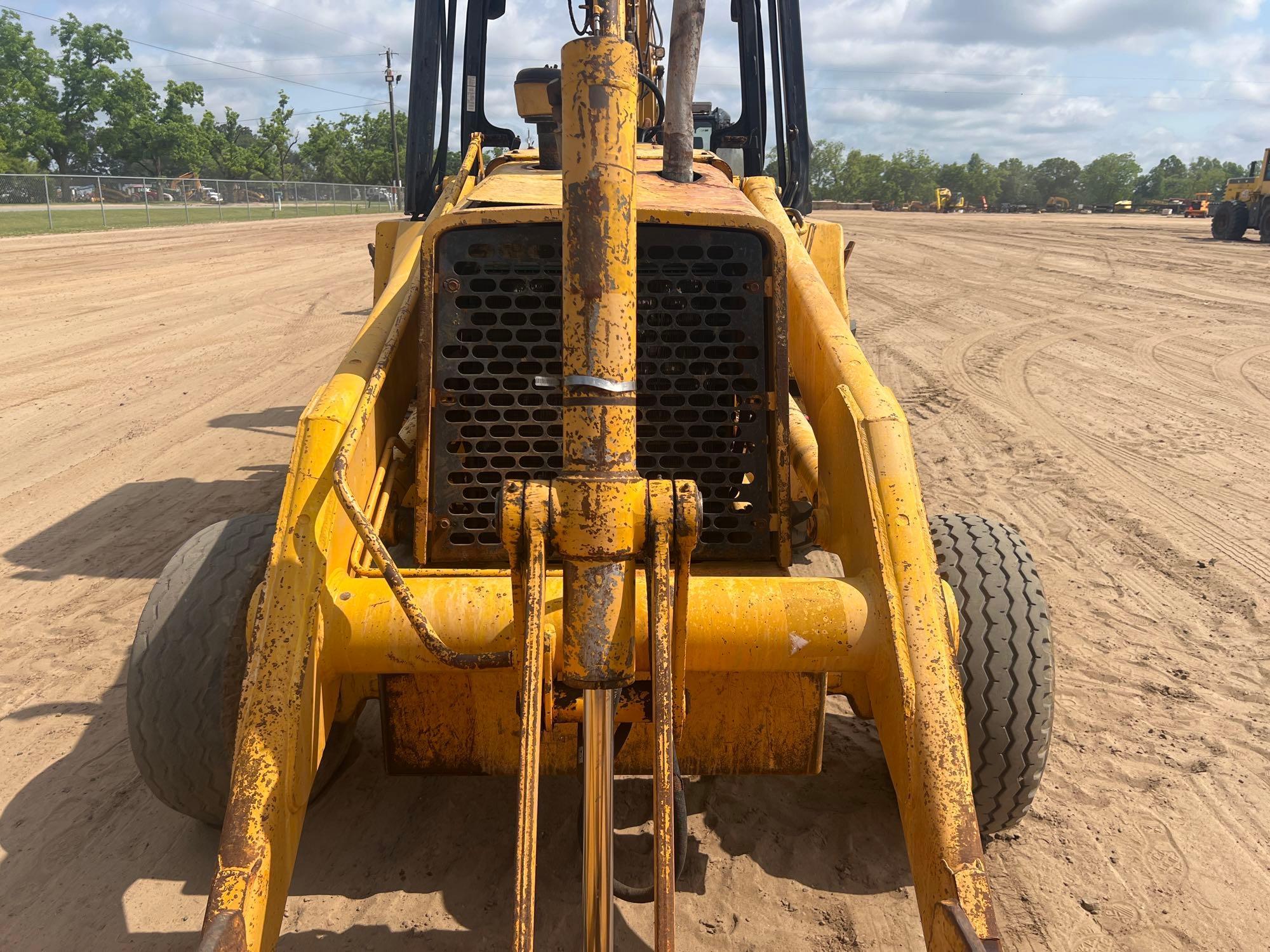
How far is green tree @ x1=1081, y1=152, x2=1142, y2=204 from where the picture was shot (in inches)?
3324

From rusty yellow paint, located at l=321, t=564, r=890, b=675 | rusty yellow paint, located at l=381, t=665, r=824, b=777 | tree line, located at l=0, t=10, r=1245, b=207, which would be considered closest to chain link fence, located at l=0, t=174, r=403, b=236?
tree line, located at l=0, t=10, r=1245, b=207

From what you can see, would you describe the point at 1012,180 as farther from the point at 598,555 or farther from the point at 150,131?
the point at 598,555

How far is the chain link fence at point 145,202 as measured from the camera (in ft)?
91.3

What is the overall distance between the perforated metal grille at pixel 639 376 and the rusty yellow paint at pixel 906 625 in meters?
0.23

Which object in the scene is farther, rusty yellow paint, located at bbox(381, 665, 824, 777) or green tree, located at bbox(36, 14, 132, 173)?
green tree, located at bbox(36, 14, 132, 173)

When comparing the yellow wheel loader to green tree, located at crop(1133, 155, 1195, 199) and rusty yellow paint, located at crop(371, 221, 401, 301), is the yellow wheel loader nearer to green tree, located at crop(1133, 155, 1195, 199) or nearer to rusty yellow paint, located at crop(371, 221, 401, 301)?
rusty yellow paint, located at crop(371, 221, 401, 301)

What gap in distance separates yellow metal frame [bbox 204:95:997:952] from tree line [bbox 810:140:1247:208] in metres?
86.8

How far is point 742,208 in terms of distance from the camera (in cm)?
289

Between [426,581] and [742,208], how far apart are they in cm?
147

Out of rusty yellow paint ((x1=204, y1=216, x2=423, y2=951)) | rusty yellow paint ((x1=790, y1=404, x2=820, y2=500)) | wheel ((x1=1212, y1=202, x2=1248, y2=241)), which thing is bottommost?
rusty yellow paint ((x1=204, y1=216, x2=423, y2=951))

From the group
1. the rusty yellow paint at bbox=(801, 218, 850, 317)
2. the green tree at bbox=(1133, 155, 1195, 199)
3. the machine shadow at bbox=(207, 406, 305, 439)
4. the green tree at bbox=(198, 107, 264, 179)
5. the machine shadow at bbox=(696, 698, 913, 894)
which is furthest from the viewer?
the green tree at bbox=(1133, 155, 1195, 199)

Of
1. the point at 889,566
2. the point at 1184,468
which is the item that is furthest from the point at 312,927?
the point at 1184,468

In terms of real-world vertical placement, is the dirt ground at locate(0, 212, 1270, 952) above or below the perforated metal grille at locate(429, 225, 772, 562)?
below

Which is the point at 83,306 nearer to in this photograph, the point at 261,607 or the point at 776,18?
the point at 776,18
